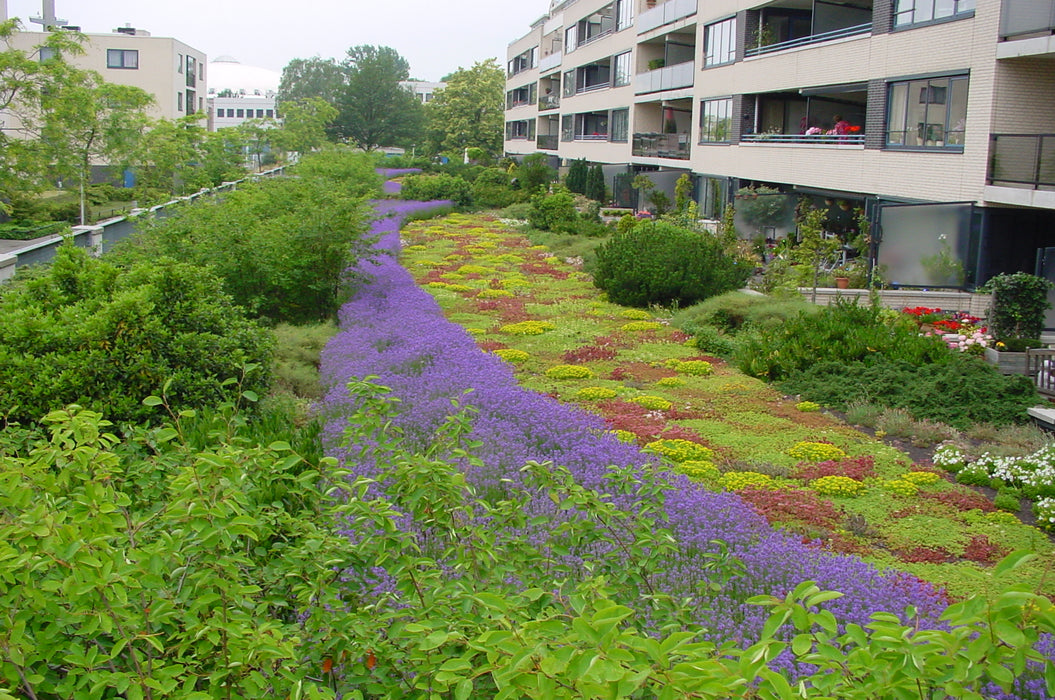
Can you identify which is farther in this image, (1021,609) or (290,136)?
(290,136)

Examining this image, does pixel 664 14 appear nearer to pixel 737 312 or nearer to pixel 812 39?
pixel 812 39

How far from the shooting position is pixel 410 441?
921 centimetres

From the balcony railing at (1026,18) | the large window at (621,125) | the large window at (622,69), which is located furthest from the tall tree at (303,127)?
the balcony railing at (1026,18)

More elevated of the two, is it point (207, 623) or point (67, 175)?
point (67, 175)

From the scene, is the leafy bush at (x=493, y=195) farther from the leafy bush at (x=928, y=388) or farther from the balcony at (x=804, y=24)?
the leafy bush at (x=928, y=388)

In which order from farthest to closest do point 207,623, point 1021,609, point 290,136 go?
point 290,136
point 207,623
point 1021,609

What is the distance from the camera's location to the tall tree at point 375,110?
348 feet

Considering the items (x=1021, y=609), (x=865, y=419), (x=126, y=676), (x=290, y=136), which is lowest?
(x=865, y=419)

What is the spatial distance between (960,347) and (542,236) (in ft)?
69.1

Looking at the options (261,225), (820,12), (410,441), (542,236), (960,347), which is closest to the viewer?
(410,441)

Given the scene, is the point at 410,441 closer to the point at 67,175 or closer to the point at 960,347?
the point at 960,347

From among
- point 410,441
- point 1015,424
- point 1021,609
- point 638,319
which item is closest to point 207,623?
point 1021,609

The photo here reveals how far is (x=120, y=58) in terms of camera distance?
70188mm

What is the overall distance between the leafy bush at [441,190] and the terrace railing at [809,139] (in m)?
22.0
